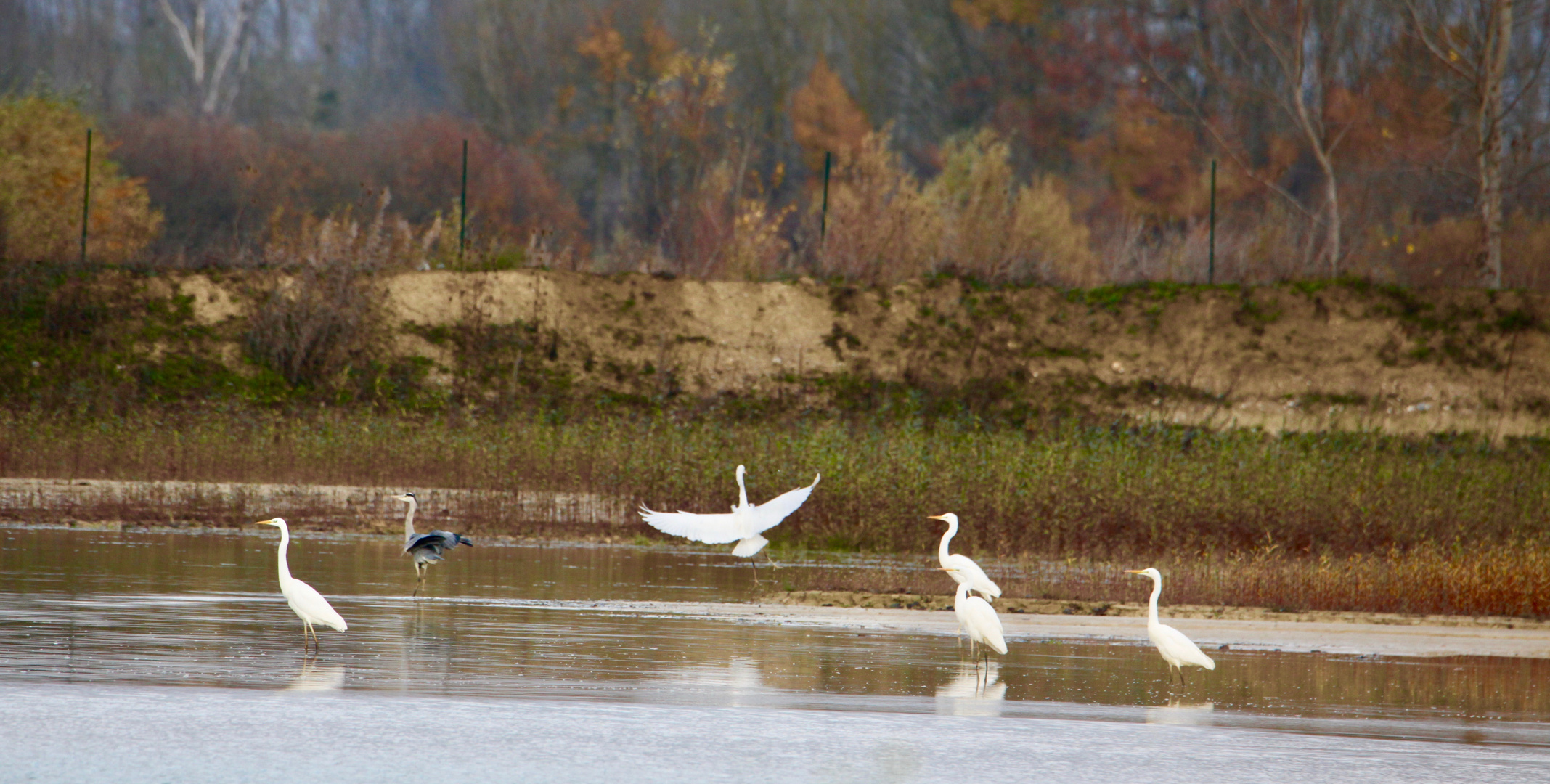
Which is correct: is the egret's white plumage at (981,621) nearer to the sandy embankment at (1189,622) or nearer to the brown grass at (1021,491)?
the sandy embankment at (1189,622)

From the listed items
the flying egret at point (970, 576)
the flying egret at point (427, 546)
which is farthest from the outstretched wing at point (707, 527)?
the flying egret at point (970, 576)

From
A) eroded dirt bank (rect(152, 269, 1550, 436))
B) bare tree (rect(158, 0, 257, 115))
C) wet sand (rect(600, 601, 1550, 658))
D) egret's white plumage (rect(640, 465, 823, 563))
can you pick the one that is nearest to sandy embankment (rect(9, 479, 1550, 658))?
wet sand (rect(600, 601, 1550, 658))

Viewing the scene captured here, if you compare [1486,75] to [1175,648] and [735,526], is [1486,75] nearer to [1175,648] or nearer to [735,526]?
[735,526]

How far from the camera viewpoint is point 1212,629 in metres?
14.4

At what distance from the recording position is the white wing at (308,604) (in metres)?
11.2

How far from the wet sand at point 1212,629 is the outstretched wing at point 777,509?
1.36 meters

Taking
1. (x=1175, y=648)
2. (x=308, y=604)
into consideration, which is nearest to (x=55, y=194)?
(x=308, y=604)

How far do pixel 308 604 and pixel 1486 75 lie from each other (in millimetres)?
31440

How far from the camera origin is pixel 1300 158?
57.5 m

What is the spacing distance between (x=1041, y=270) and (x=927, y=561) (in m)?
18.6

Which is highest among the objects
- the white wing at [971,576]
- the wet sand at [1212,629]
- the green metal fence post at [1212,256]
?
the green metal fence post at [1212,256]

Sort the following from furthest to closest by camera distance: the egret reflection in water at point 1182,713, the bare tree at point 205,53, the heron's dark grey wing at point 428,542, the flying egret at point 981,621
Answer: the bare tree at point 205,53, the heron's dark grey wing at point 428,542, the flying egret at point 981,621, the egret reflection in water at point 1182,713

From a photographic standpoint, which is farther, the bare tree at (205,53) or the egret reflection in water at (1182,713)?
the bare tree at (205,53)

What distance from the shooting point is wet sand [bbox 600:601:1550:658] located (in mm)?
13539
